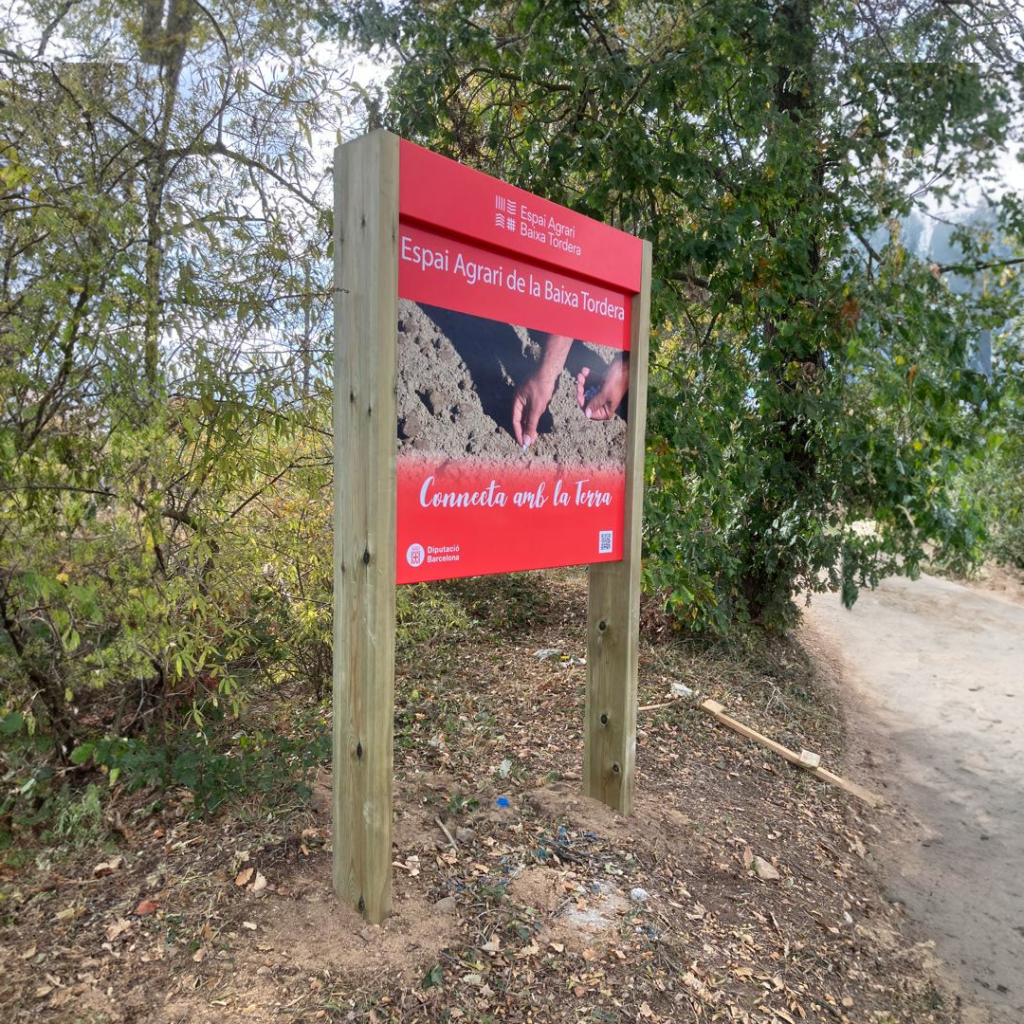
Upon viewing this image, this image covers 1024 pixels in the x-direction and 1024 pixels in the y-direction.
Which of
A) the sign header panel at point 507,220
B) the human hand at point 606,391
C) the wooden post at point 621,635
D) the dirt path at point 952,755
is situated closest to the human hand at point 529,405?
the human hand at point 606,391

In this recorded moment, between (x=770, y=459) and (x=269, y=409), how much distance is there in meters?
4.69

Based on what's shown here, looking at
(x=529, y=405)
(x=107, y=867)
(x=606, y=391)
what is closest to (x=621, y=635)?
(x=606, y=391)

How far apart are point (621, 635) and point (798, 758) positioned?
2369 mm

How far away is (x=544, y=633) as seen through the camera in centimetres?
702

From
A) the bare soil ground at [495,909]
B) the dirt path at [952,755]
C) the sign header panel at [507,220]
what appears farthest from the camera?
the dirt path at [952,755]

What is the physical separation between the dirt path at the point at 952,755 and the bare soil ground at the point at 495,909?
10.0 inches

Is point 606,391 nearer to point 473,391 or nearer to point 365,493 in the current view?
point 473,391

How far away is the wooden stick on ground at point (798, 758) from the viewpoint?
17.5 feet

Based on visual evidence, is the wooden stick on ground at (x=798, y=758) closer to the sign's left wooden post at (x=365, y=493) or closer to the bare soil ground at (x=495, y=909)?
the bare soil ground at (x=495, y=909)

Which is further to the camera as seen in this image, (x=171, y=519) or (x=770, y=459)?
(x=770, y=459)

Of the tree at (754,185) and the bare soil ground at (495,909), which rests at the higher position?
the tree at (754,185)

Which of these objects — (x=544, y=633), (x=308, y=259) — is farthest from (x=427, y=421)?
(x=544, y=633)

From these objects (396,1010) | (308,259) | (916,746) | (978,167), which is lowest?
(916,746)

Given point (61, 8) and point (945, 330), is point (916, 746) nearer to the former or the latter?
point (945, 330)
